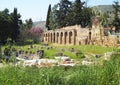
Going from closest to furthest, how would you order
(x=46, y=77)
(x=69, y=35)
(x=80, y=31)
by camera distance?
(x=46, y=77), (x=80, y=31), (x=69, y=35)

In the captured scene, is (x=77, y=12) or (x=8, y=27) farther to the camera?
(x=8, y=27)

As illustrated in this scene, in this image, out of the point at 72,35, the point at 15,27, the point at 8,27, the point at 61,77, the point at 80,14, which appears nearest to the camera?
the point at 61,77

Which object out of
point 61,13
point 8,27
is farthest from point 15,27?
point 61,13

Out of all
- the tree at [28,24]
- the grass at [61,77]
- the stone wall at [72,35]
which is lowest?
the grass at [61,77]

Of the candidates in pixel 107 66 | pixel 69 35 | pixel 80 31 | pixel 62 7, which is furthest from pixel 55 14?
pixel 107 66

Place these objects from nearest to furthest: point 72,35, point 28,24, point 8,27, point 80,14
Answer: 1. point 72,35
2. point 80,14
3. point 8,27
4. point 28,24

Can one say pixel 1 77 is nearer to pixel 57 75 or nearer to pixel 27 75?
pixel 27 75

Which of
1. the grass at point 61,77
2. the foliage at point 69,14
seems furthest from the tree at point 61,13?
the grass at point 61,77

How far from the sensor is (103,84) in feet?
21.0

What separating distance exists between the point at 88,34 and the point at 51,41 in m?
21.6

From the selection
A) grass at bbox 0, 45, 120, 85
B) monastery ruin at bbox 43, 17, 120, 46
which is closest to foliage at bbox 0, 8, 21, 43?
monastery ruin at bbox 43, 17, 120, 46

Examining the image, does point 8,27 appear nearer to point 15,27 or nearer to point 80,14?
point 15,27

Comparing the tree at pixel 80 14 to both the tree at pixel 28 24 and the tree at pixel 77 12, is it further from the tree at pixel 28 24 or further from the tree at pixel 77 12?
the tree at pixel 28 24

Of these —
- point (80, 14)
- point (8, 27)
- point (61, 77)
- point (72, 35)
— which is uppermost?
point (80, 14)
